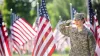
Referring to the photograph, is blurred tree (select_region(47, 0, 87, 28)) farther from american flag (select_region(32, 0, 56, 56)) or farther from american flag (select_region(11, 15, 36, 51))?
american flag (select_region(32, 0, 56, 56))

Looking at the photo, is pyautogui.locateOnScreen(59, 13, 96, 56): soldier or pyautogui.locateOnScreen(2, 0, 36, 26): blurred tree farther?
pyautogui.locateOnScreen(2, 0, 36, 26): blurred tree

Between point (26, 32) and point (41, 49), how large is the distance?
246 inches

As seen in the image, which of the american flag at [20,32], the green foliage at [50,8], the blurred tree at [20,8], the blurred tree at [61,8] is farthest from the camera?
the blurred tree at [61,8]

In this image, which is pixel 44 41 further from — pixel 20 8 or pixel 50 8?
pixel 50 8

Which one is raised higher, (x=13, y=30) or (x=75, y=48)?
(x=75, y=48)

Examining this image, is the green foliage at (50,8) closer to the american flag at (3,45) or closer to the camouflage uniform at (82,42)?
the american flag at (3,45)

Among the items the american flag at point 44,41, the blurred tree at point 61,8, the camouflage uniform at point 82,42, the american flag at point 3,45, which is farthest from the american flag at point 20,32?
the blurred tree at point 61,8

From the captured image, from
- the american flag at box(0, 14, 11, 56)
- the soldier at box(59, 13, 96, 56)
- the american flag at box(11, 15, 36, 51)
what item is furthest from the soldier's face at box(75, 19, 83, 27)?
the american flag at box(11, 15, 36, 51)

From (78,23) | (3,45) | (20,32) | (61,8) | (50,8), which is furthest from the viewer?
(50,8)

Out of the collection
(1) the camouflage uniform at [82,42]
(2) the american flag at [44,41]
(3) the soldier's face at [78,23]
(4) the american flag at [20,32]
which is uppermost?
(3) the soldier's face at [78,23]

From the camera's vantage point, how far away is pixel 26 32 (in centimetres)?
1791

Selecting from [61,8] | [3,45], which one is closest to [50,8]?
[61,8]

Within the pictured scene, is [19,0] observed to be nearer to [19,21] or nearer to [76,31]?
[19,21]

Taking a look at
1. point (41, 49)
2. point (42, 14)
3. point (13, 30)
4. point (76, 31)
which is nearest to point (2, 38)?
point (41, 49)
